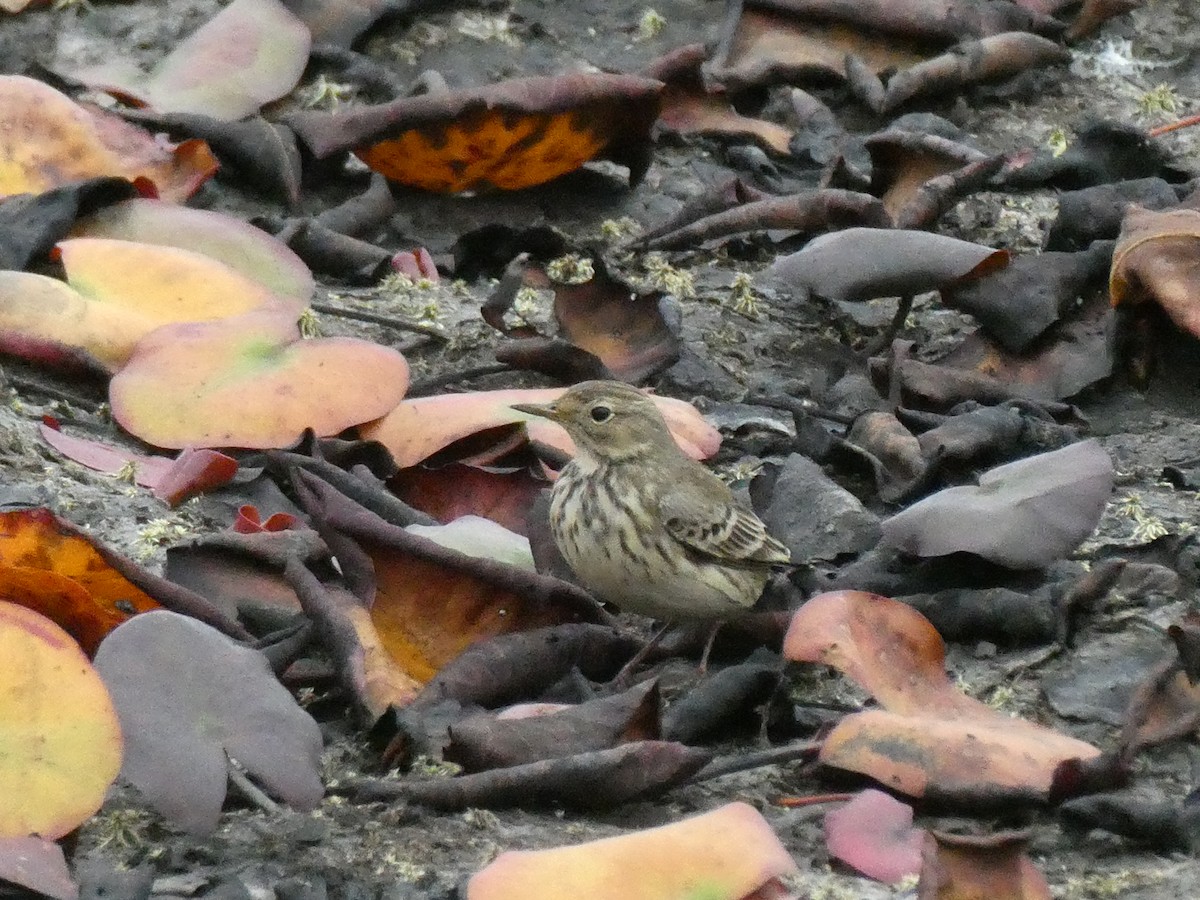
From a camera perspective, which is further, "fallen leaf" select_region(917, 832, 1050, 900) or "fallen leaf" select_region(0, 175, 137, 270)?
"fallen leaf" select_region(0, 175, 137, 270)

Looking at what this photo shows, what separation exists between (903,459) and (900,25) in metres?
2.51

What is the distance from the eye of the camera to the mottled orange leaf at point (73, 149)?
550 centimetres

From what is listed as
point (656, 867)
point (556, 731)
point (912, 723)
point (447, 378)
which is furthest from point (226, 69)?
point (656, 867)

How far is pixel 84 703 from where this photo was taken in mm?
2986

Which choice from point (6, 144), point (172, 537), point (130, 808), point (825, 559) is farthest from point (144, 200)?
point (130, 808)

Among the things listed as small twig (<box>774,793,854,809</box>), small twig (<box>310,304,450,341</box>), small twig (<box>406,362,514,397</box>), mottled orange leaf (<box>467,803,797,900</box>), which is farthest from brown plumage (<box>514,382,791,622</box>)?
mottled orange leaf (<box>467,803,797,900</box>)

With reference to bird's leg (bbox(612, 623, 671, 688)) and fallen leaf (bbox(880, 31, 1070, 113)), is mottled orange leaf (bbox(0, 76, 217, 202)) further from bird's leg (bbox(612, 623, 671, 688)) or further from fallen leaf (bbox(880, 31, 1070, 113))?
fallen leaf (bbox(880, 31, 1070, 113))

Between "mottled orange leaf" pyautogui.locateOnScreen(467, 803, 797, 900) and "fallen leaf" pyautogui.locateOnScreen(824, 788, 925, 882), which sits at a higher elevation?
"mottled orange leaf" pyautogui.locateOnScreen(467, 803, 797, 900)

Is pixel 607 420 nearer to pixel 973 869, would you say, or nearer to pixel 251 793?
pixel 251 793

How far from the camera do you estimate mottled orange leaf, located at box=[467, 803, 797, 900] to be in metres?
2.72

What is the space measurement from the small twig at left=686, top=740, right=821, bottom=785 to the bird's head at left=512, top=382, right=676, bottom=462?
137 centimetres

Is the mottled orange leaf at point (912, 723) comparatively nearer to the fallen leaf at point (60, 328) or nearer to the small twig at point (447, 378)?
the small twig at point (447, 378)

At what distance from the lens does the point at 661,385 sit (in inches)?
213

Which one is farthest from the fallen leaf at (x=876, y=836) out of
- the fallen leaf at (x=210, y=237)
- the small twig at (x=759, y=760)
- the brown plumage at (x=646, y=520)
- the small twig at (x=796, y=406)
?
the fallen leaf at (x=210, y=237)
